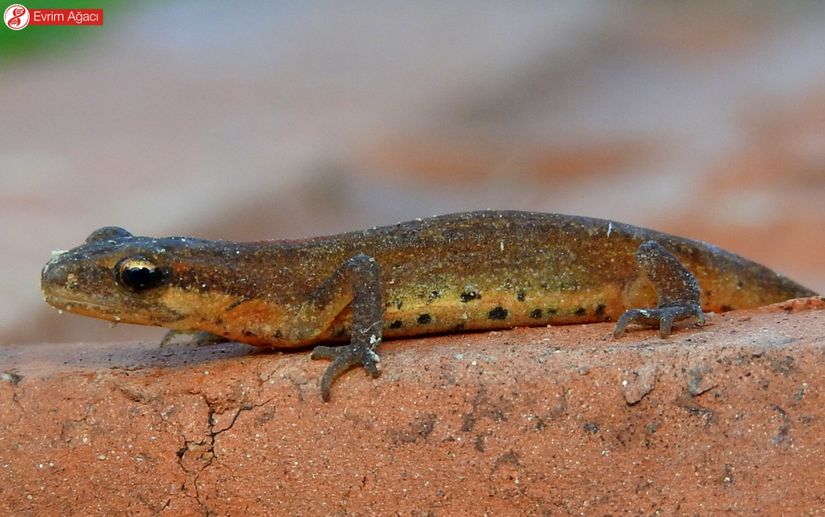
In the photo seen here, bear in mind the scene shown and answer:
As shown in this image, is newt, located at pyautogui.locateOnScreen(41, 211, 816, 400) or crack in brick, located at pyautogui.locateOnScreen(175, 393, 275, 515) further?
newt, located at pyautogui.locateOnScreen(41, 211, 816, 400)

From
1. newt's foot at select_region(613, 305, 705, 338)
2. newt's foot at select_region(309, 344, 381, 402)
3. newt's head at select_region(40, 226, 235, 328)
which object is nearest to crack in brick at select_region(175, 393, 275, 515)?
newt's foot at select_region(309, 344, 381, 402)

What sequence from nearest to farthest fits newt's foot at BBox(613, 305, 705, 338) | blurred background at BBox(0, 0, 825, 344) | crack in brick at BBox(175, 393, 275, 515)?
crack in brick at BBox(175, 393, 275, 515) → newt's foot at BBox(613, 305, 705, 338) → blurred background at BBox(0, 0, 825, 344)

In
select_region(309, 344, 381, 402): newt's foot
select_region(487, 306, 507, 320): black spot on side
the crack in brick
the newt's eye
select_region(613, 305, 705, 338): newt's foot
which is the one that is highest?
the newt's eye

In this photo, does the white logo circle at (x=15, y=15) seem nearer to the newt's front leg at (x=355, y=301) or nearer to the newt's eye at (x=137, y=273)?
the newt's eye at (x=137, y=273)

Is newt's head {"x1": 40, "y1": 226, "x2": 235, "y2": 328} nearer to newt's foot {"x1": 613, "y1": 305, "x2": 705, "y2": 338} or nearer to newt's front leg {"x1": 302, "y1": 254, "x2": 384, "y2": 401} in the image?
newt's front leg {"x1": 302, "y1": 254, "x2": 384, "y2": 401}

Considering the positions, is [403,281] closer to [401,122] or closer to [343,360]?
[343,360]

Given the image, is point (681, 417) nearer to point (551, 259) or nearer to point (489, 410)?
point (489, 410)

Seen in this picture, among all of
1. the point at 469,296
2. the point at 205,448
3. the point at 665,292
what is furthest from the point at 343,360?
the point at 665,292
